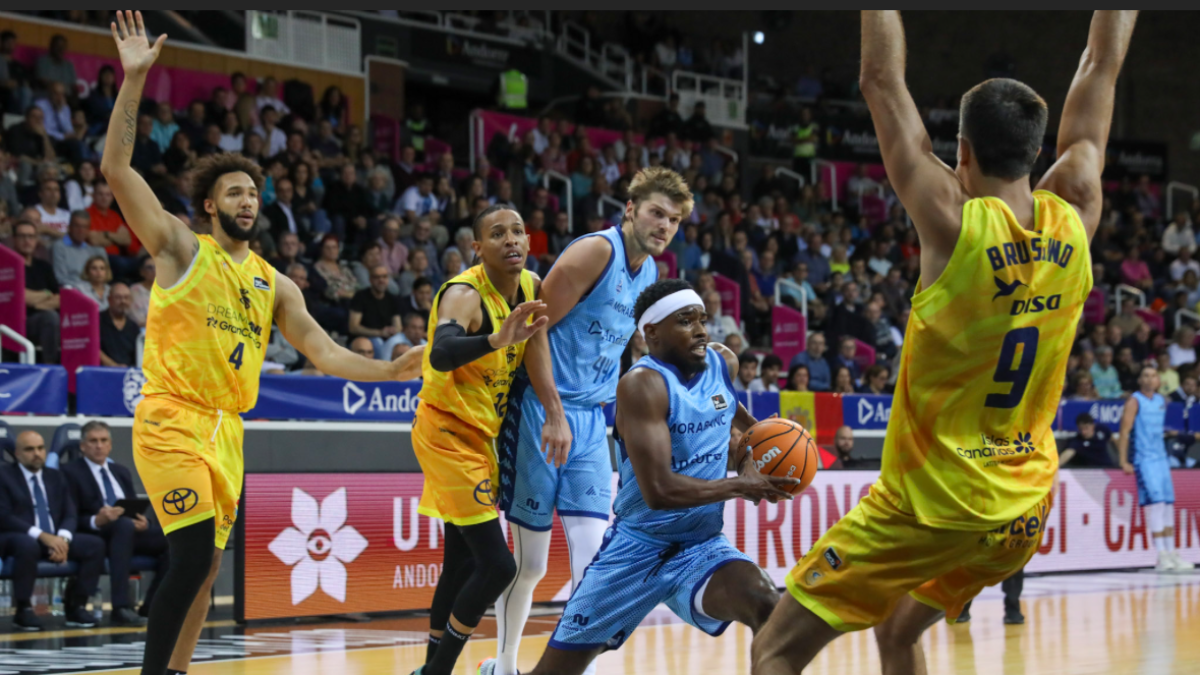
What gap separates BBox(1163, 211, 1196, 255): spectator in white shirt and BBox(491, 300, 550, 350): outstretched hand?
22.7 m

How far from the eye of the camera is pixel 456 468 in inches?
226

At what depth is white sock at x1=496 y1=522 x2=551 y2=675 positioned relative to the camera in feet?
19.0

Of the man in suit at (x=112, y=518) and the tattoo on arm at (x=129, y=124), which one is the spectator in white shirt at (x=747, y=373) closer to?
the man in suit at (x=112, y=518)

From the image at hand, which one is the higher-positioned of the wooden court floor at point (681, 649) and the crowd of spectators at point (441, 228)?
the crowd of spectators at point (441, 228)

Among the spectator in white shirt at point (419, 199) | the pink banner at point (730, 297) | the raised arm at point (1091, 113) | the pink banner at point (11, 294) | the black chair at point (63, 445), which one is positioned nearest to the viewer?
the raised arm at point (1091, 113)

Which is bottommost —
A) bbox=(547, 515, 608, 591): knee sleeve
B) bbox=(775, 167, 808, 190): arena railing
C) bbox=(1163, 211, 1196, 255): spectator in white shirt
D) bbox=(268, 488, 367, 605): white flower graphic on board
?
bbox=(268, 488, 367, 605): white flower graphic on board

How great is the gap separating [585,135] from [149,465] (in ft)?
52.6

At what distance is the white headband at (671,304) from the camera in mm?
4832

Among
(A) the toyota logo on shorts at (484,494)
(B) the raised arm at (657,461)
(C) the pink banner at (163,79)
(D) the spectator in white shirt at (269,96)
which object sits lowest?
(A) the toyota logo on shorts at (484,494)

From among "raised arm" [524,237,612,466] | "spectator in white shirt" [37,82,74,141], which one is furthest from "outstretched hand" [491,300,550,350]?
"spectator in white shirt" [37,82,74,141]

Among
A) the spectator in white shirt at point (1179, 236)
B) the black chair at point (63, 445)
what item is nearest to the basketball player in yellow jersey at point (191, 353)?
the black chair at point (63, 445)

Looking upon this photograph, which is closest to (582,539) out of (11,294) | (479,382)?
(479,382)

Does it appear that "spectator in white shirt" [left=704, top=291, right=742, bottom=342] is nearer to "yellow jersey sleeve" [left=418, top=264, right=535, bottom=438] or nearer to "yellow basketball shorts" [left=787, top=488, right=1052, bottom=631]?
"yellow jersey sleeve" [left=418, top=264, right=535, bottom=438]

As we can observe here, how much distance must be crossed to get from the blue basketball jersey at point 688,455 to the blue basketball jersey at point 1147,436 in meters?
11.1
